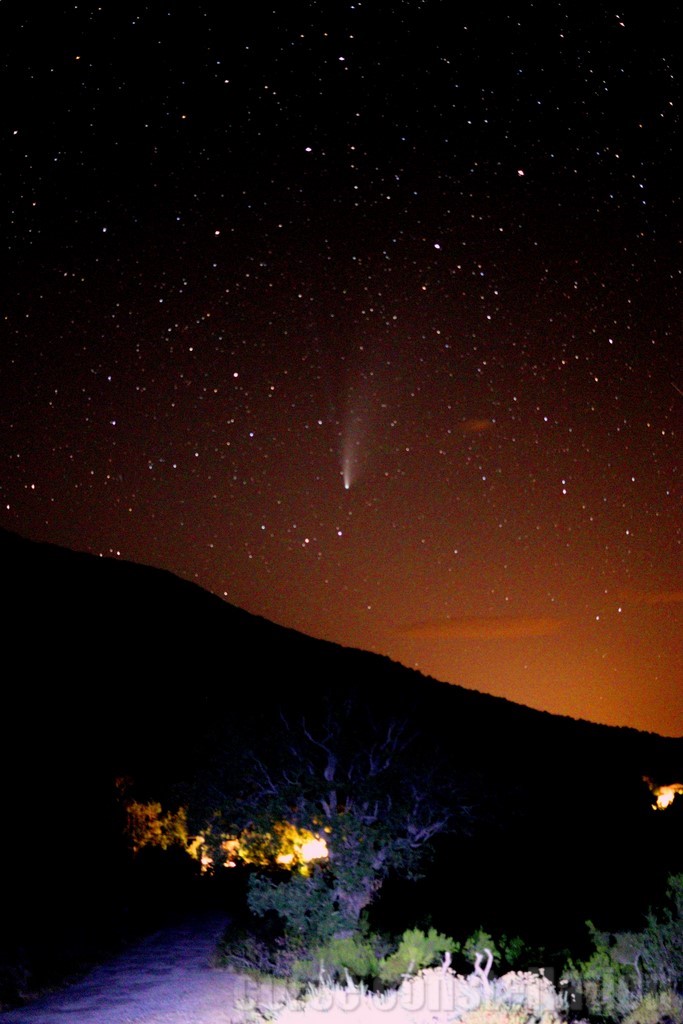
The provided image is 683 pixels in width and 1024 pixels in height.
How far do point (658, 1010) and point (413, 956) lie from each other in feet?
8.80

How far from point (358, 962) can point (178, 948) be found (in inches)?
273

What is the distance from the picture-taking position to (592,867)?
20891 mm

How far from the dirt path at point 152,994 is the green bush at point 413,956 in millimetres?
1601

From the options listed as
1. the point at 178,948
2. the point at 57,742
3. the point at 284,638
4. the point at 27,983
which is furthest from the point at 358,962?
the point at 284,638

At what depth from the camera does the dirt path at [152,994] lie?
1005 cm

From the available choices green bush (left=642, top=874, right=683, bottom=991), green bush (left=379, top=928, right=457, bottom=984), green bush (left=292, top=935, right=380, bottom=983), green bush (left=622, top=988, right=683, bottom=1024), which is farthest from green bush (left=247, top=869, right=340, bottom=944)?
green bush (left=622, top=988, right=683, bottom=1024)

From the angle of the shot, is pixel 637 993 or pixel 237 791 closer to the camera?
pixel 637 993

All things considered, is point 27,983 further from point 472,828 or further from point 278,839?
point 472,828

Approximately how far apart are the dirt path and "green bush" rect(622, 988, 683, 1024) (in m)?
3.96

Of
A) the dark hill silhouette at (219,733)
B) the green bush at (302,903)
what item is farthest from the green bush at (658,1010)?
the dark hill silhouette at (219,733)

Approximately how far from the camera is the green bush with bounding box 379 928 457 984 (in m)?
9.51

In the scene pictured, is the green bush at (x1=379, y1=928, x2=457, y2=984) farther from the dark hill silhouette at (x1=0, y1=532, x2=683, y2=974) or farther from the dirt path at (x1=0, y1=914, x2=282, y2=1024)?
the dark hill silhouette at (x1=0, y1=532, x2=683, y2=974)

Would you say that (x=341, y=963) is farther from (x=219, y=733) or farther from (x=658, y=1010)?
(x=219, y=733)

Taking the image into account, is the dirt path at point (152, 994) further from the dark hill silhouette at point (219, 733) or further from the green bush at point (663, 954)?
the green bush at point (663, 954)
